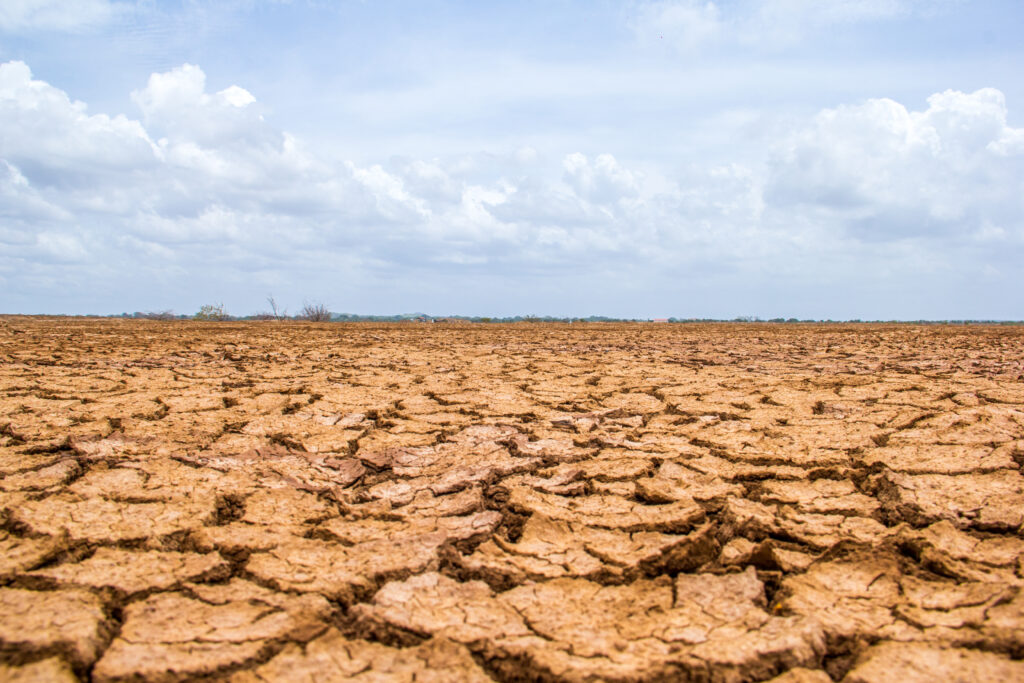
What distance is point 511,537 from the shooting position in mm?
1846

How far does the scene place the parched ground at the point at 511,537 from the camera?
4.25 feet

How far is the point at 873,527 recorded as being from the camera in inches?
73.2

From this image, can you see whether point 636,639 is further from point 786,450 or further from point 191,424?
point 191,424

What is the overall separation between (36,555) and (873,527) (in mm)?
2298

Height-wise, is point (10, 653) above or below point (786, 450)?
below

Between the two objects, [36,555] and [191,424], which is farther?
[191,424]

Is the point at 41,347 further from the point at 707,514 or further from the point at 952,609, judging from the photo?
the point at 952,609

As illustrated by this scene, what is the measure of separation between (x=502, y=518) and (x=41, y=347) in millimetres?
6138

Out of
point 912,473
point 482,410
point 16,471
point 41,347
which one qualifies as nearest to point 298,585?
point 16,471

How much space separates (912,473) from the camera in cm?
224

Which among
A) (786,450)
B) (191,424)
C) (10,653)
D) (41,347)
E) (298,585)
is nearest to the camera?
(10,653)

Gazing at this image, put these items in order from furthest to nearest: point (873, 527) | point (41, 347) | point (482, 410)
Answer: point (41, 347) → point (482, 410) → point (873, 527)

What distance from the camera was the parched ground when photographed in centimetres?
130

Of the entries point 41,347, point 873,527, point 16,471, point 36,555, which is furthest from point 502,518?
point 41,347
